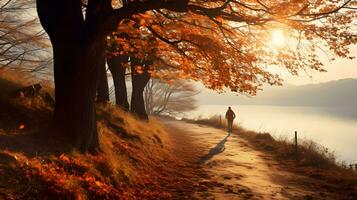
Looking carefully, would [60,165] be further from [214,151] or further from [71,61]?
[214,151]

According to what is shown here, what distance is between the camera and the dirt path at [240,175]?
32.2 ft

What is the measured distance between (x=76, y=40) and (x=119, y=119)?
19.6 feet

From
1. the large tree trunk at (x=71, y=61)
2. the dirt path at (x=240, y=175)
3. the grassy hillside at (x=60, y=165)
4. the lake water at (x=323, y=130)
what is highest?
the large tree trunk at (x=71, y=61)

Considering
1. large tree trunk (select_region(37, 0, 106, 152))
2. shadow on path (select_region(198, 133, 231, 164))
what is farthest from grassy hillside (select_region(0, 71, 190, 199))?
shadow on path (select_region(198, 133, 231, 164))

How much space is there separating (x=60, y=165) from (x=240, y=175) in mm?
6462

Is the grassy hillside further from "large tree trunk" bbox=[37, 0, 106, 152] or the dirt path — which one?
the dirt path

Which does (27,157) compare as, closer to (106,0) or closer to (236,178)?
(106,0)

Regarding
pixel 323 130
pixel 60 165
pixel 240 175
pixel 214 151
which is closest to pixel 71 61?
pixel 60 165

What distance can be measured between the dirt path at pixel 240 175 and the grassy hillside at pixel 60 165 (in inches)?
47.1

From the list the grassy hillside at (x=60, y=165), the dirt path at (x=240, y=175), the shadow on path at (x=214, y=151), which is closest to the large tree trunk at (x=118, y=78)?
the dirt path at (x=240, y=175)

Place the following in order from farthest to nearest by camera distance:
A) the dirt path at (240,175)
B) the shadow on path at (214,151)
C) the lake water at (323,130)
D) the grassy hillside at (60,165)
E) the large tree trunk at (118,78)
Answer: the lake water at (323,130), the large tree trunk at (118,78), the shadow on path at (214,151), the dirt path at (240,175), the grassy hillside at (60,165)

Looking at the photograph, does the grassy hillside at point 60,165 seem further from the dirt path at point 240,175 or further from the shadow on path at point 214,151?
the shadow on path at point 214,151

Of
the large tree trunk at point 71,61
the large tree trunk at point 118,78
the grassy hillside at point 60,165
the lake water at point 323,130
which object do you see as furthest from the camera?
the lake water at point 323,130

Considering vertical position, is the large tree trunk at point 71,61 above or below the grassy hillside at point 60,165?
above
